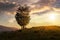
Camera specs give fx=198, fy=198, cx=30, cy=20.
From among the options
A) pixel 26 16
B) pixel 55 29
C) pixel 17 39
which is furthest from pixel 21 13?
pixel 17 39

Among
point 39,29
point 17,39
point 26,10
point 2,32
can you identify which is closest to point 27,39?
point 17,39

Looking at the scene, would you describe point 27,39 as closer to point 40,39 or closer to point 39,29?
point 40,39

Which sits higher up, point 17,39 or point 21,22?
point 21,22

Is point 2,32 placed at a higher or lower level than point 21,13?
lower

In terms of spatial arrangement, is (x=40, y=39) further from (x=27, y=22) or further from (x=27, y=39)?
(x=27, y=22)

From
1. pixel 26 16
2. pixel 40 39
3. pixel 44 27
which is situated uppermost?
pixel 26 16

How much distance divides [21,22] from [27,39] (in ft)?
81.0

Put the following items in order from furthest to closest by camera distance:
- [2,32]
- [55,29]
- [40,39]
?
1. [55,29]
2. [2,32]
3. [40,39]

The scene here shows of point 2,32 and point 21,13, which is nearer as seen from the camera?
point 2,32

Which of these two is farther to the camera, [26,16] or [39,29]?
[26,16]

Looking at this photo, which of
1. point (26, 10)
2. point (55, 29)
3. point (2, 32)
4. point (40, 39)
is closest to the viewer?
point (40, 39)

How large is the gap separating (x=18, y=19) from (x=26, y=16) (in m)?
2.89

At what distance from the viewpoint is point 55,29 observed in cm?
5775

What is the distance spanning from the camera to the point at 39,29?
2297 inches
